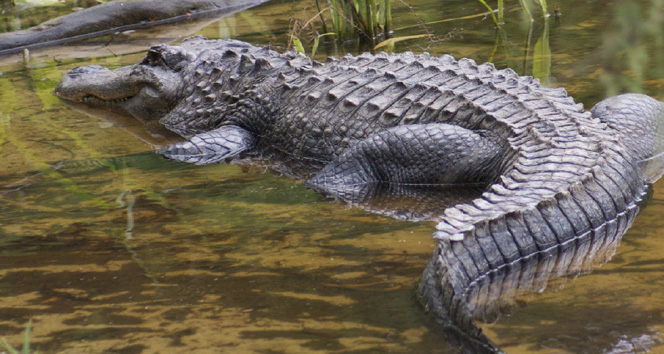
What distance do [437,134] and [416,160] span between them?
0.63 feet

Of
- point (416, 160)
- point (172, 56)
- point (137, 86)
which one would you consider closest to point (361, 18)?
point (172, 56)

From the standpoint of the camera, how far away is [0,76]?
7289 millimetres

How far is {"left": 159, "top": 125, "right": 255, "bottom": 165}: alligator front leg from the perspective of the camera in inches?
193

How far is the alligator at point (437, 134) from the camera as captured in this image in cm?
283

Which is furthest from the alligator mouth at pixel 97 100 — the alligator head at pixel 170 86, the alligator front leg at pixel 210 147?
the alligator front leg at pixel 210 147

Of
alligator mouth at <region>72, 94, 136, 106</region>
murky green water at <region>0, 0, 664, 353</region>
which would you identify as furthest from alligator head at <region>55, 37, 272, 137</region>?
murky green water at <region>0, 0, 664, 353</region>

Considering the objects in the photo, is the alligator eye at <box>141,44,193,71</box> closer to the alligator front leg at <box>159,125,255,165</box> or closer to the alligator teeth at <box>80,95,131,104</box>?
the alligator teeth at <box>80,95,131,104</box>

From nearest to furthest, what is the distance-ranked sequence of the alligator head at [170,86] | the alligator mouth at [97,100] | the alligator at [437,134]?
1. the alligator at [437,134]
2. the alligator head at [170,86]
3. the alligator mouth at [97,100]

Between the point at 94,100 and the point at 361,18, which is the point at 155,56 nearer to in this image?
the point at 94,100

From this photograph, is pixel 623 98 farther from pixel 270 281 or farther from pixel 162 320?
pixel 162 320

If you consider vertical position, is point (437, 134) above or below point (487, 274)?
above

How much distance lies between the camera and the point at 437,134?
155 inches

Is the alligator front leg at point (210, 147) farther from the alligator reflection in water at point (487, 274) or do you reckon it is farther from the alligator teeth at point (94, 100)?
the alligator teeth at point (94, 100)

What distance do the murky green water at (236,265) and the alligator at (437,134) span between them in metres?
0.19
